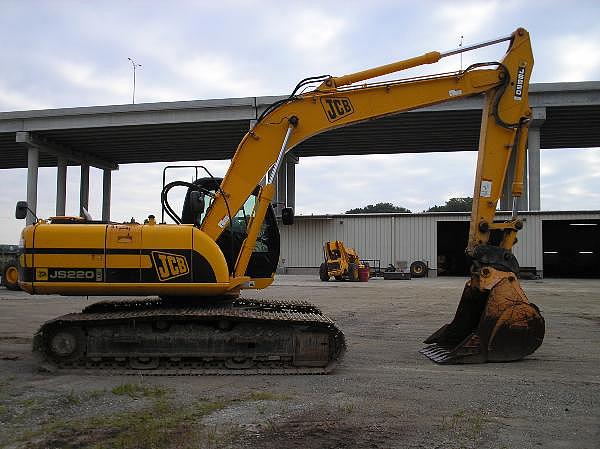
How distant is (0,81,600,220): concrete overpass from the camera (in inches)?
1320

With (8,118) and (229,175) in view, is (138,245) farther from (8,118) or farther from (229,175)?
(8,118)

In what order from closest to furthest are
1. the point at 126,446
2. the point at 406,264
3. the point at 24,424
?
the point at 126,446 → the point at 24,424 → the point at 406,264

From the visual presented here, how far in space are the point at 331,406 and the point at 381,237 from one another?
33173 mm

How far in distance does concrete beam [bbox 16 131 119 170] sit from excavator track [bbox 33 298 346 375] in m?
34.4

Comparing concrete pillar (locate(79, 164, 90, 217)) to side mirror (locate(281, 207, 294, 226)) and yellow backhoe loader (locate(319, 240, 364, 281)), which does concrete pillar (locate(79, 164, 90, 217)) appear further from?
side mirror (locate(281, 207, 294, 226))

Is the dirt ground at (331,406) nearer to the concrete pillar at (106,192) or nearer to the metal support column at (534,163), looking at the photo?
the metal support column at (534,163)

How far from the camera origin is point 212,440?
480 centimetres

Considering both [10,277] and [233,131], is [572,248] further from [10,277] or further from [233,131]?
[10,277]

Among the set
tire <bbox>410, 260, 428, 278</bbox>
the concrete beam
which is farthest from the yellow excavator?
the concrete beam

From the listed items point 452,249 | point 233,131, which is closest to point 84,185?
point 233,131

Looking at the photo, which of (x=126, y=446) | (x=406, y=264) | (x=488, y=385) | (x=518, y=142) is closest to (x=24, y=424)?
(x=126, y=446)

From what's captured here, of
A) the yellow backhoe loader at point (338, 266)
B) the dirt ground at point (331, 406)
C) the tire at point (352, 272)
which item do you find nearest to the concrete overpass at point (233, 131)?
the yellow backhoe loader at point (338, 266)

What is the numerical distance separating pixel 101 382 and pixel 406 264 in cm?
3160

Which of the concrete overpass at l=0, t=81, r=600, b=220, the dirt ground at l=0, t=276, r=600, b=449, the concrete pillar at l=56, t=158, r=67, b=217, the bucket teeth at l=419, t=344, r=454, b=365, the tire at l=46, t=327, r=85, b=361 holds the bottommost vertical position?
the dirt ground at l=0, t=276, r=600, b=449
